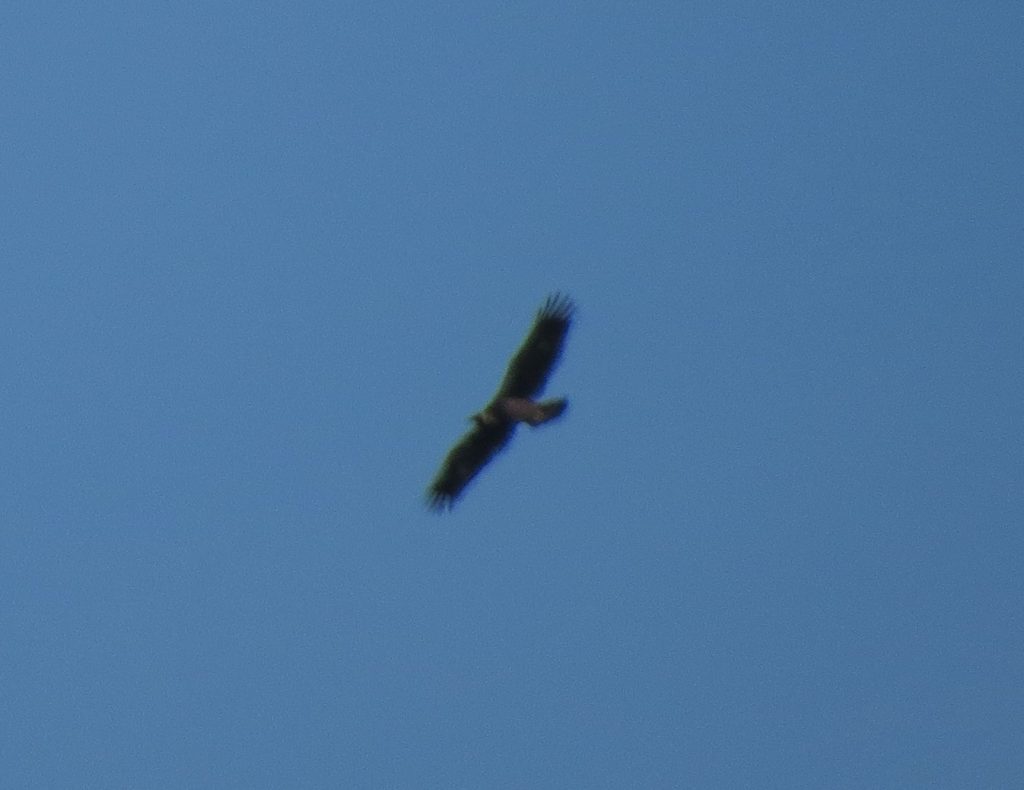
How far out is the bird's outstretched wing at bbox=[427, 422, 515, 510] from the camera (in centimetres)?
3459

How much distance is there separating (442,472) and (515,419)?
1953 millimetres

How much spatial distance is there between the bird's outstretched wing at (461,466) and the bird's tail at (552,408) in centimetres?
175

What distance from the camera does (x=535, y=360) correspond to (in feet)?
111

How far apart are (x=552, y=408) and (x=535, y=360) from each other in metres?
1.16

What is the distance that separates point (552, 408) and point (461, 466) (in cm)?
266

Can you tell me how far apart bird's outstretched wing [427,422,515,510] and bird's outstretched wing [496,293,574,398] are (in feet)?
3.35

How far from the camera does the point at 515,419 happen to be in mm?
33531

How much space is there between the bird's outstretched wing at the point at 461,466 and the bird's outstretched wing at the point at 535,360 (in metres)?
1.02

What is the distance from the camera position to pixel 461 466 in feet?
115

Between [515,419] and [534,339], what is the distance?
1086 mm

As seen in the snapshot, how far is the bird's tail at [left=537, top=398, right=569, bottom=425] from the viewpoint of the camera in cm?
3266

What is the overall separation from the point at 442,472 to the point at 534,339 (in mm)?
2488

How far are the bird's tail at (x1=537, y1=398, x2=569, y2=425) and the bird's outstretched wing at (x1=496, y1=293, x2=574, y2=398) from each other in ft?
2.94

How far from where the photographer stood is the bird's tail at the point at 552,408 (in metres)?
32.7
